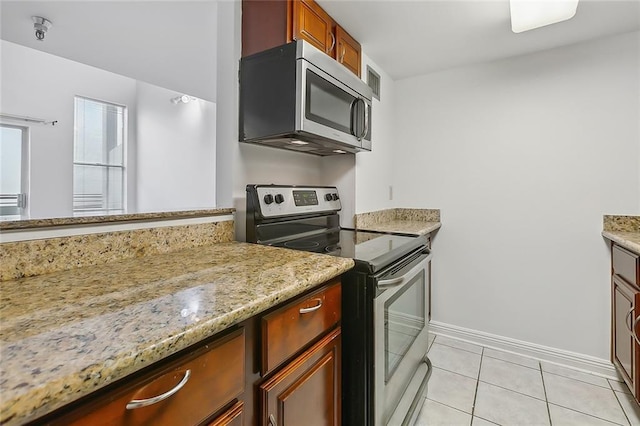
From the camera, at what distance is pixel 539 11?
1435 mm

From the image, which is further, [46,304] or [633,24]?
[633,24]

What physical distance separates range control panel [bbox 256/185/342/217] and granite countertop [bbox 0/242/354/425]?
17.6 inches

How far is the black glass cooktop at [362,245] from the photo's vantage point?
116 cm

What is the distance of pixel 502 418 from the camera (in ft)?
5.09

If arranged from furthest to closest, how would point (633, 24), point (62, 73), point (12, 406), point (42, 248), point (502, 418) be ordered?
point (62, 73) → point (633, 24) → point (502, 418) → point (42, 248) → point (12, 406)

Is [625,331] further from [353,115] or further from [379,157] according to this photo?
[353,115]

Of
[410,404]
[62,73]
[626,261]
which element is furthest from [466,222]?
[62,73]

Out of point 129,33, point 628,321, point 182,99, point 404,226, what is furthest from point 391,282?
point 182,99

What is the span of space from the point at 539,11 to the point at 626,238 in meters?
1.28

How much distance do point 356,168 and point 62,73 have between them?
4169 mm

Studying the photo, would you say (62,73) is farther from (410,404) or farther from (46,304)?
(410,404)

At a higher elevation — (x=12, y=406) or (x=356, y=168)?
(x=356, y=168)

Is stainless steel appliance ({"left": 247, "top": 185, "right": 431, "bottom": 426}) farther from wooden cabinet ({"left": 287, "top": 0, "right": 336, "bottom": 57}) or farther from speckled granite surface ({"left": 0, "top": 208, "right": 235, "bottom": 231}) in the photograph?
wooden cabinet ({"left": 287, "top": 0, "right": 336, "bottom": 57})

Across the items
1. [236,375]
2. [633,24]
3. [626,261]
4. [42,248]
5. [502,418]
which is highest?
[633,24]
